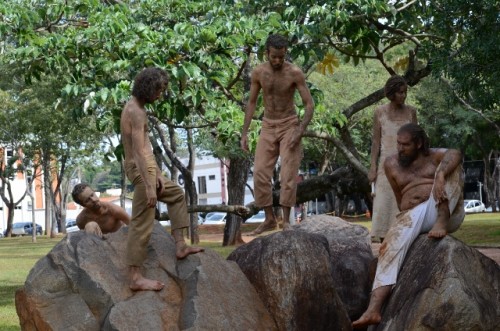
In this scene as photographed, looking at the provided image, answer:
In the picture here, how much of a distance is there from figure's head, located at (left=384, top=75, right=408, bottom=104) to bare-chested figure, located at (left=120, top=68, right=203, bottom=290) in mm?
2450

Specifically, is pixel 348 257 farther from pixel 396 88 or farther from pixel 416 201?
pixel 416 201

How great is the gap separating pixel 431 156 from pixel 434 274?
4.13 ft

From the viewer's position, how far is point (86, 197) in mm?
10039

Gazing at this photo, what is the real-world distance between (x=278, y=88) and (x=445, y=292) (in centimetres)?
310

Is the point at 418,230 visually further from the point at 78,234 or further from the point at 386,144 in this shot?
the point at 78,234

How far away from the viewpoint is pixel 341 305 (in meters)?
9.63

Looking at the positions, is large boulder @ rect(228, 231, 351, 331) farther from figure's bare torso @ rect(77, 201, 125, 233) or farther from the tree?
the tree

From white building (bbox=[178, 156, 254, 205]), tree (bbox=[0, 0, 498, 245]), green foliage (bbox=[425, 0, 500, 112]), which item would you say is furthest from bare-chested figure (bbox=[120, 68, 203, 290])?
white building (bbox=[178, 156, 254, 205])

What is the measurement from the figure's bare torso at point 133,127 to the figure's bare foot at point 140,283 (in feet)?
3.21

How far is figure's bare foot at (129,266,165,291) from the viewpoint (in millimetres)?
8656

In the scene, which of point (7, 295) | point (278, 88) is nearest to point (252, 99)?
point (278, 88)

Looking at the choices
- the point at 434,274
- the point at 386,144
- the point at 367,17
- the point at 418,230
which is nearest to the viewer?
the point at 434,274

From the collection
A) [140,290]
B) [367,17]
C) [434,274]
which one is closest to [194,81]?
[367,17]

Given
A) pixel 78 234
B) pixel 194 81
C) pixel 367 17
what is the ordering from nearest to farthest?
pixel 78 234 < pixel 194 81 < pixel 367 17
